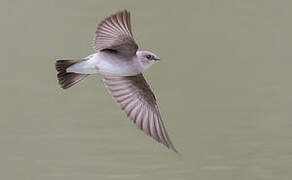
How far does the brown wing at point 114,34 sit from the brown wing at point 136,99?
40 cm

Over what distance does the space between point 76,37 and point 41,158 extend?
7.73 feet

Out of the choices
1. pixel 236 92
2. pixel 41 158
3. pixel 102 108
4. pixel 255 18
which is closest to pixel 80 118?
pixel 102 108

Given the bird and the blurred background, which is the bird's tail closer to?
the bird

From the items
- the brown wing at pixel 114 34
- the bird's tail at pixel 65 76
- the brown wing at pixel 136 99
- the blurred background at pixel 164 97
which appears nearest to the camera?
the brown wing at pixel 114 34

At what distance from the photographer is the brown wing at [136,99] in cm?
456

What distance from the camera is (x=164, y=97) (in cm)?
709

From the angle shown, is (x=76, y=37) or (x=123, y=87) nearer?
(x=123, y=87)

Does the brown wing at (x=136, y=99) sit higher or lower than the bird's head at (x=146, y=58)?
lower

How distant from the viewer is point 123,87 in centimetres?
468

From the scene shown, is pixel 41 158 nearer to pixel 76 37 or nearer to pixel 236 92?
pixel 236 92

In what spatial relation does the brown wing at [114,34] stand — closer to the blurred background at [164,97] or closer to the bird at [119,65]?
the bird at [119,65]

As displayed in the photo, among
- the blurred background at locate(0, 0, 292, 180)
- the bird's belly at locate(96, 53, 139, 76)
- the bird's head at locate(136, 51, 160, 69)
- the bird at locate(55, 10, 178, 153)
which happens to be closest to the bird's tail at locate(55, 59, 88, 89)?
the bird at locate(55, 10, 178, 153)

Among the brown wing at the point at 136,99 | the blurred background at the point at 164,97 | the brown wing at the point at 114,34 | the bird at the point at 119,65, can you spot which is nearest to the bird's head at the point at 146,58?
the bird at the point at 119,65

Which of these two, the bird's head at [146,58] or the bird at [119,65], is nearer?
the bird at [119,65]
